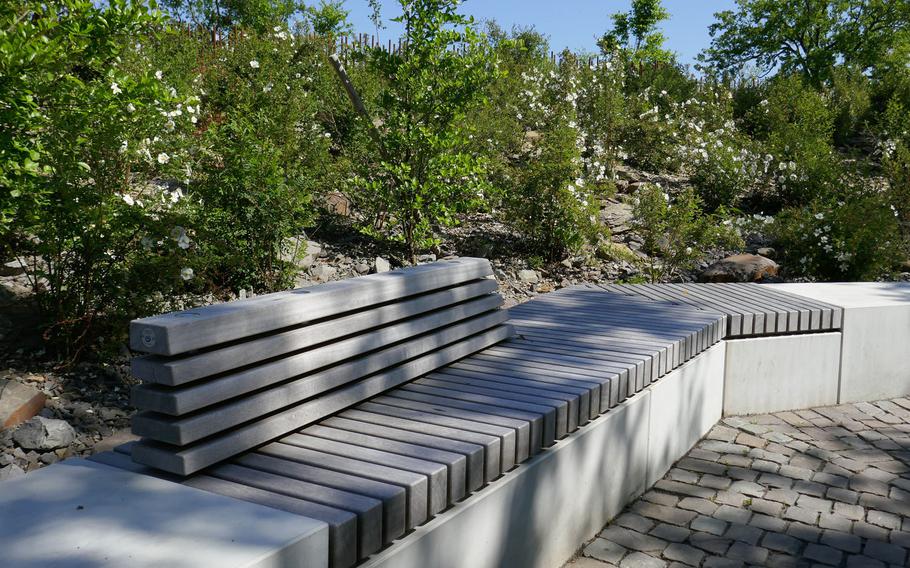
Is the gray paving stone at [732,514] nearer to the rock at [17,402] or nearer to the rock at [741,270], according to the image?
the rock at [17,402]

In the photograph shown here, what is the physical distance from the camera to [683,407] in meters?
4.58

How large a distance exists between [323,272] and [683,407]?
3761 mm

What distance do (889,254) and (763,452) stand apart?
4.32 metres

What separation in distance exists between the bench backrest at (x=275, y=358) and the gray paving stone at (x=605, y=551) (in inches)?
41.3

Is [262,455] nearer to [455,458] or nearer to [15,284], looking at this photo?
[455,458]

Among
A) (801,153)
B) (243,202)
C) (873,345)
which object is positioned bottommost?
(873,345)

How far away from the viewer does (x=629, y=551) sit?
3.56m

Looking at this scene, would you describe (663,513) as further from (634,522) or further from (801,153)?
(801,153)

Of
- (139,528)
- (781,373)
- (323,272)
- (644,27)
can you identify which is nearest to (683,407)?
(781,373)

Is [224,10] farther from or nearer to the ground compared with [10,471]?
farther from the ground

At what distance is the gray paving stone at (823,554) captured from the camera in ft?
11.4

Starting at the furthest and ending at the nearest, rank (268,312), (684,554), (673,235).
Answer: (673,235) → (684,554) → (268,312)

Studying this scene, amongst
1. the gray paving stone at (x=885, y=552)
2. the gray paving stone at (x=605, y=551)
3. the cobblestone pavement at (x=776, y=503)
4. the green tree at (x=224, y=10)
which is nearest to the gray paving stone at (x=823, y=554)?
the cobblestone pavement at (x=776, y=503)

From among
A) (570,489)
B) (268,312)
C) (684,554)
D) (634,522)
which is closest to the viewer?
(268,312)
